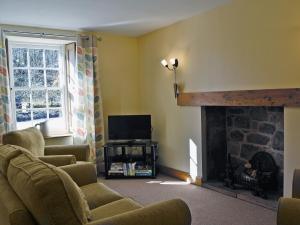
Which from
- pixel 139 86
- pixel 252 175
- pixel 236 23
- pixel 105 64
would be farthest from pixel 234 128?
pixel 105 64

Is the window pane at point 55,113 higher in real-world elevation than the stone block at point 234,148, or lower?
higher

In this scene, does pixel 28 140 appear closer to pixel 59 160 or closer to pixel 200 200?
pixel 59 160

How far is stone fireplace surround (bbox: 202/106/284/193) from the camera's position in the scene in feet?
11.4

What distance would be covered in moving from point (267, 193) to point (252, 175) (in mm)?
266

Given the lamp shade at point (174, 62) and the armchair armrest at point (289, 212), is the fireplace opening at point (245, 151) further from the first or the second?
the armchair armrest at point (289, 212)

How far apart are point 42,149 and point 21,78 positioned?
1464mm

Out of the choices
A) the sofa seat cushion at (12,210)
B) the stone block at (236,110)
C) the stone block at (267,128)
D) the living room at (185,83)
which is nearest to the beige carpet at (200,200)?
the living room at (185,83)

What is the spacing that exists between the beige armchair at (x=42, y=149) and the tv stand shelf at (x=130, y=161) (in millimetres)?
869

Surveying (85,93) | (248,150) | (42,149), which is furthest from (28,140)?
(248,150)

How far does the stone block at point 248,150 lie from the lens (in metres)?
3.73

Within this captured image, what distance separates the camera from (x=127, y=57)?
5.09 m

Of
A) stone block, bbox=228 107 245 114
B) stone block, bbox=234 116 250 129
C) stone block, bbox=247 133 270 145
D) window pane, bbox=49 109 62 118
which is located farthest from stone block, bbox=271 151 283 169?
window pane, bbox=49 109 62 118

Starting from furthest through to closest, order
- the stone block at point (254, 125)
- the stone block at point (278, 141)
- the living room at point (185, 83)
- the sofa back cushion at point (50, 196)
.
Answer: the stone block at point (254, 125)
the stone block at point (278, 141)
the living room at point (185, 83)
the sofa back cushion at point (50, 196)

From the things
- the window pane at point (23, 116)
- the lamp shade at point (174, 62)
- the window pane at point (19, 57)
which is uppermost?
the window pane at point (19, 57)
